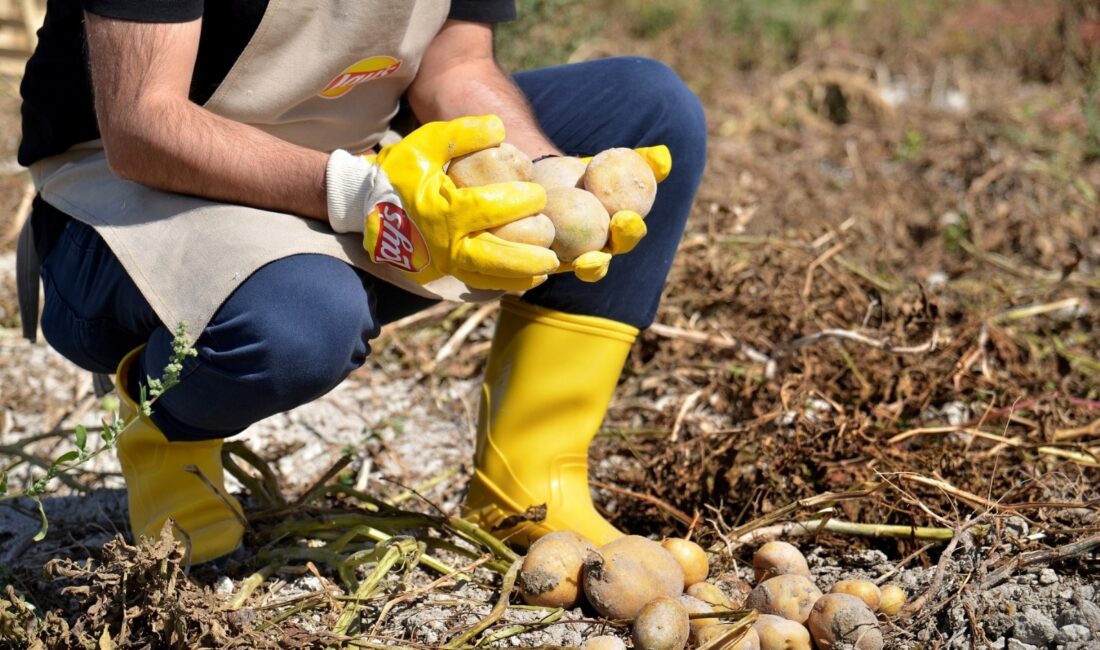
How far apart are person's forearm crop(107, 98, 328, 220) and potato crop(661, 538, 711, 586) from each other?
2.27ft

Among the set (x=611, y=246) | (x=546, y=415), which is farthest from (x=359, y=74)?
(x=546, y=415)

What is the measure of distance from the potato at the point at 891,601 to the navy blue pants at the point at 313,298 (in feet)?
1.90

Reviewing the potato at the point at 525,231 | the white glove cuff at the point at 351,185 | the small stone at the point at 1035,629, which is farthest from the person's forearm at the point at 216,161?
the small stone at the point at 1035,629

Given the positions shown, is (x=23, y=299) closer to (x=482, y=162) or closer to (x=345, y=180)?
(x=345, y=180)

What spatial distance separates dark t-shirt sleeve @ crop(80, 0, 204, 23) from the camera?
1431 mm

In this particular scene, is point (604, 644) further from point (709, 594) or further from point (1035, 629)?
point (1035, 629)

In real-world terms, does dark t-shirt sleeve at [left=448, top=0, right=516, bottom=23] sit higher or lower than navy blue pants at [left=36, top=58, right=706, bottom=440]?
higher

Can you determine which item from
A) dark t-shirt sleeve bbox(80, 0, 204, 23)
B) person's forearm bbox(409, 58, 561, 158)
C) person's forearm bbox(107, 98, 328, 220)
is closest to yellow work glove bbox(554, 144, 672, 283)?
person's forearm bbox(409, 58, 561, 158)

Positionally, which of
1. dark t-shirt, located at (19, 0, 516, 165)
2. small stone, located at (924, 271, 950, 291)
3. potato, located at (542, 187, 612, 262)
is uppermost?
A: dark t-shirt, located at (19, 0, 516, 165)

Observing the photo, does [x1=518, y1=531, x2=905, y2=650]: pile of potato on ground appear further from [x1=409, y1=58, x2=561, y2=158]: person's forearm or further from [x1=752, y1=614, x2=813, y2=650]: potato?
[x1=409, y1=58, x2=561, y2=158]: person's forearm

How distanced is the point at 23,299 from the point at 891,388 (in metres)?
1.54

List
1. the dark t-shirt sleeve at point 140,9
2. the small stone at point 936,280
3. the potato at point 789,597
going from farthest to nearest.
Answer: the small stone at point 936,280, the potato at point 789,597, the dark t-shirt sleeve at point 140,9

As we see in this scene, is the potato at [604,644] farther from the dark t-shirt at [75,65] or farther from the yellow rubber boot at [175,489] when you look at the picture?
the dark t-shirt at [75,65]

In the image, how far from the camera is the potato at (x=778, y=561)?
1646 mm
